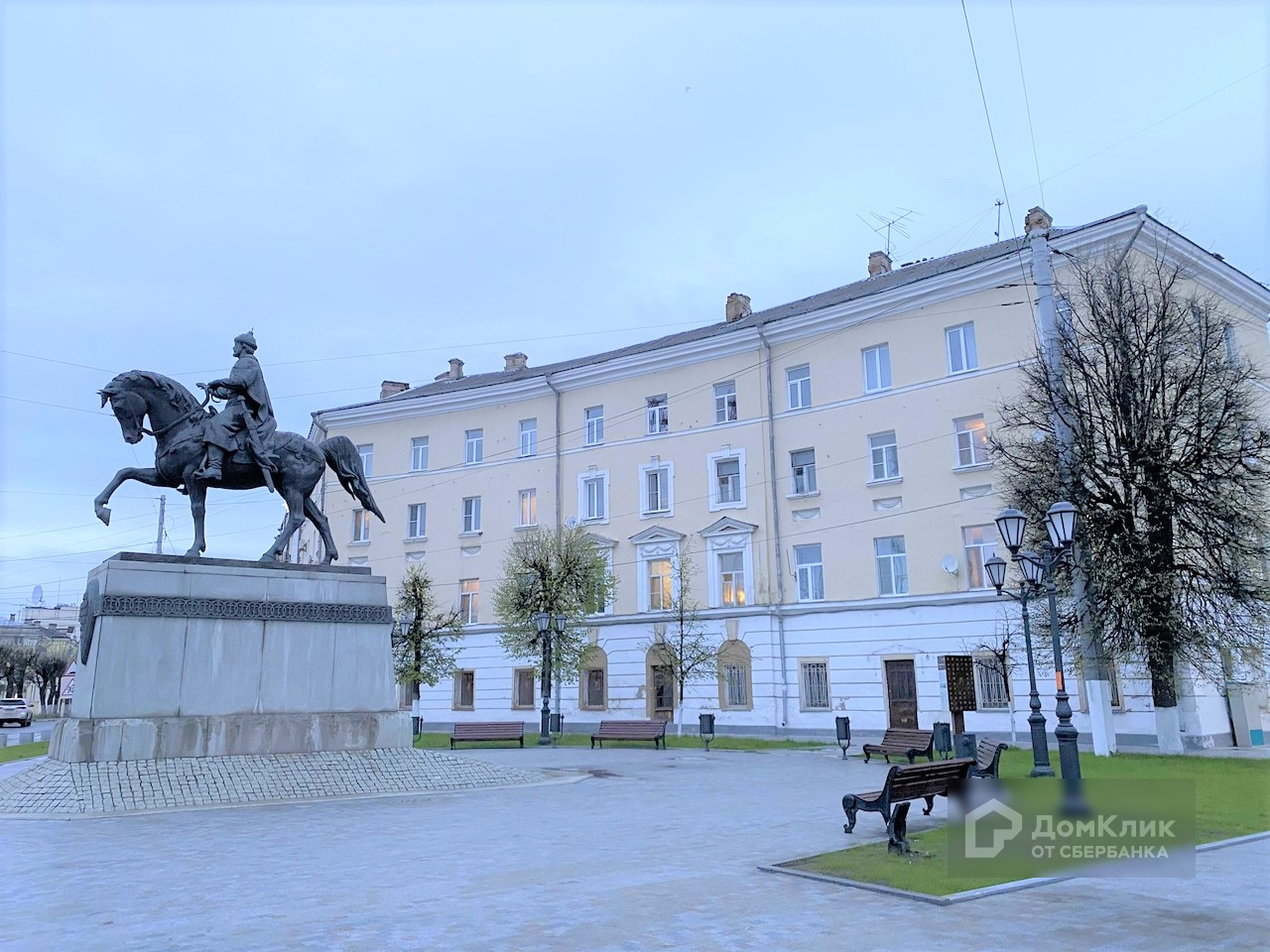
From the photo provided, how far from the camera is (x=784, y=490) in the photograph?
3456 centimetres

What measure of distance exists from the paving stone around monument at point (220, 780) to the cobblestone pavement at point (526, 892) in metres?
0.68

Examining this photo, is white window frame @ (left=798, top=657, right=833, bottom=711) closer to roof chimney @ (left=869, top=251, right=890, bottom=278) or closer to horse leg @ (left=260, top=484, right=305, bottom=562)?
roof chimney @ (left=869, top=251, right=890, bottom=278)

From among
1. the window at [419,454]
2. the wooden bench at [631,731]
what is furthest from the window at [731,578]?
the window at [419,454]

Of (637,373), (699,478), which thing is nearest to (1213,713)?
(699,478)

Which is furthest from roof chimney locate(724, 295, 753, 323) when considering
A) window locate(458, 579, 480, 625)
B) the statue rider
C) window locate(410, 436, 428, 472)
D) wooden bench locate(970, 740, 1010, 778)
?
wooden bench locate(970, 740, 1010, 778)

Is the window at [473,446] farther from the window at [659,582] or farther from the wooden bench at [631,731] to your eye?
the wooden bench at [631,731]

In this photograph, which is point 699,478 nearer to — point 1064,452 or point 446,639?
point 446,639

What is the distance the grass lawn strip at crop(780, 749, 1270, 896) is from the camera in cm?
756

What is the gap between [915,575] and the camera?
31047 mm

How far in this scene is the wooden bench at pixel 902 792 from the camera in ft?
28.3

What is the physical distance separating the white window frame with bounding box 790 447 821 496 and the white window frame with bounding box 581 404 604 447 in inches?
339

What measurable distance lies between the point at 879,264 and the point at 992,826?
107 ft

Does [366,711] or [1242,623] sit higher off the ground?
[1242,623]

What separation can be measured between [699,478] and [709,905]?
97.9 feet
